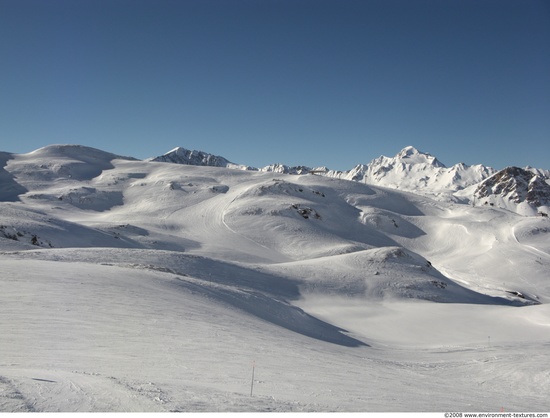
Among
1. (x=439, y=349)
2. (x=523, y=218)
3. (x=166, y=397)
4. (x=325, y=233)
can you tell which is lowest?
(x=439, y=349)

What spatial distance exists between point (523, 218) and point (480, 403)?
104863mm

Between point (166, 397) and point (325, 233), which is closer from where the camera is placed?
point (166, 397)

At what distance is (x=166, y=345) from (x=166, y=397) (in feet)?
18.2

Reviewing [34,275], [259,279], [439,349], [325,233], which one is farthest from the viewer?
[325,233]

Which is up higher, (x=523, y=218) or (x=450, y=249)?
(x=523, y=218)

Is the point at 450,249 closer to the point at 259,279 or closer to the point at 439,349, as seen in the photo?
the point at 259,279

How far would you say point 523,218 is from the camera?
3935 inches

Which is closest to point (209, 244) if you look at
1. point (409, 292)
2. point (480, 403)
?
point (409, 292)

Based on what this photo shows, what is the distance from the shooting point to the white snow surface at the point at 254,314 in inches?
363

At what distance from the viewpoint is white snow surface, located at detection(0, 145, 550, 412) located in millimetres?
9219

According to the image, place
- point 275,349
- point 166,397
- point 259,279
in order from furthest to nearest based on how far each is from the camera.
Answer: point 259,279
point 275,349
point 166,397

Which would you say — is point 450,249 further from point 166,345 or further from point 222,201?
point 166,345

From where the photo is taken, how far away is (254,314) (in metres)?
23.0

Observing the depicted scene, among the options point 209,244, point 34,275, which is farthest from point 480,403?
point 209,244
